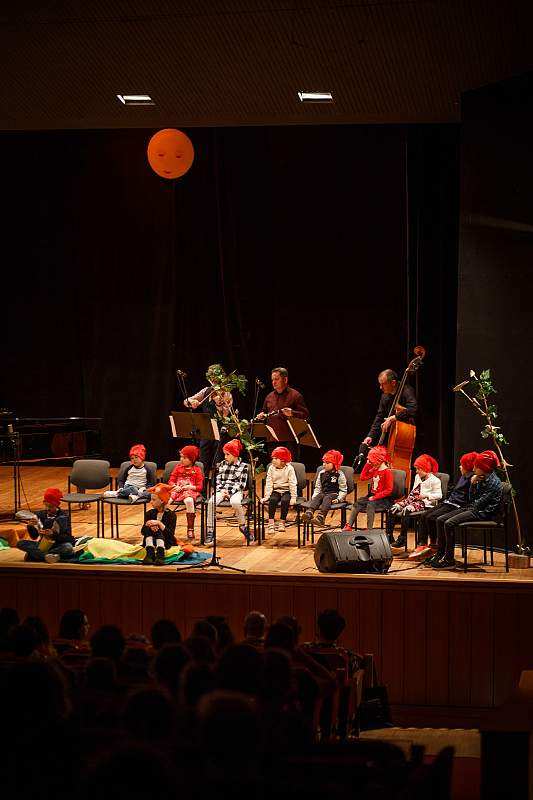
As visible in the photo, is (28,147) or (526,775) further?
(28,147)

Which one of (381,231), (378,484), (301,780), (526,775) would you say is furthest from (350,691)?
(381,231)

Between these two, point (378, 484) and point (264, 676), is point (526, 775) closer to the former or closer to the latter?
point (264, 676)

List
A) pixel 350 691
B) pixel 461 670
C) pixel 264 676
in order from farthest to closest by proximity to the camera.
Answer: pixel 461 670
pixel 350 691
pixel 264 676

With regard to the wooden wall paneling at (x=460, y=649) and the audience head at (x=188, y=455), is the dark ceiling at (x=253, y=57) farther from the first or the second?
the wooden wall paneling at (x=460, y=649)

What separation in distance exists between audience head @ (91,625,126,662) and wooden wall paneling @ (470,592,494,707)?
3.31 meters

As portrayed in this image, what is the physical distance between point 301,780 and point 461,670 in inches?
182

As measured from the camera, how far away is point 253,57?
25.0ft

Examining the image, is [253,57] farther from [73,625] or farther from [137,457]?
[73,625]

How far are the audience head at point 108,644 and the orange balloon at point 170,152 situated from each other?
5885mm

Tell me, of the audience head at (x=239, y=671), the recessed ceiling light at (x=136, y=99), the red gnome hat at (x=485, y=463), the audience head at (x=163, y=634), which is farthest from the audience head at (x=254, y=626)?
the recessed ceiling light at (x=136, y=99)

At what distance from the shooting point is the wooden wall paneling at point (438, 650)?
681 cm

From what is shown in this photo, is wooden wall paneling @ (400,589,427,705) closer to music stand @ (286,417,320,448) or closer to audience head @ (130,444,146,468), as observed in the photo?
music stand @ (286,417,320,448)

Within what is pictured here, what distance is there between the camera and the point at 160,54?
759cm

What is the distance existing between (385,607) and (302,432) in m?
2.10
